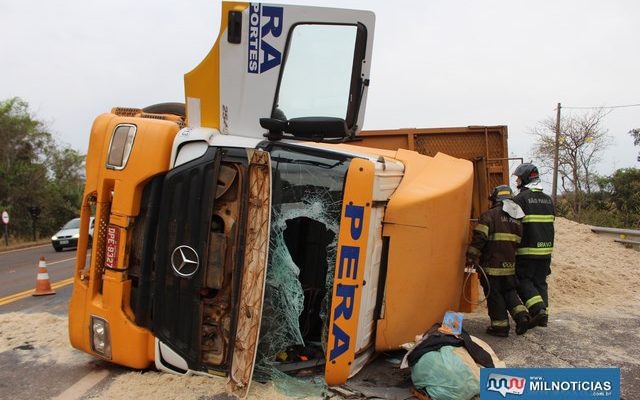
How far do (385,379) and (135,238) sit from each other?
195cm

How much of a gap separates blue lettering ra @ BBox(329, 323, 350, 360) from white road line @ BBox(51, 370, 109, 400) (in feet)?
5.40

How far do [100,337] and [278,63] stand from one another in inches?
86.1

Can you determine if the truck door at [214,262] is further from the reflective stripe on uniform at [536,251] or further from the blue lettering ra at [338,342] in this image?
the reflective stripe on uniform at [536,251]

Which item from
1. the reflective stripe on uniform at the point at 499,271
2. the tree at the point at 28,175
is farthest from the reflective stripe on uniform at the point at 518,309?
the tree at the point at 28,175

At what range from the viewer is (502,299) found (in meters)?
4.43

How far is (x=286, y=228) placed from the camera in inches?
135

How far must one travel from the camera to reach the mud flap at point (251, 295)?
115 inches

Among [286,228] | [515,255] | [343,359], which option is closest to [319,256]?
[286,228]

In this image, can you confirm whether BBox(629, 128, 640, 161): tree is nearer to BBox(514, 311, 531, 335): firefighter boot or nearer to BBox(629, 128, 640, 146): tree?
BBox(629, 128, 640, 146): tree

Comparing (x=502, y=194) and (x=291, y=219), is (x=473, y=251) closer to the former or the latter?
(x=502, y=194)

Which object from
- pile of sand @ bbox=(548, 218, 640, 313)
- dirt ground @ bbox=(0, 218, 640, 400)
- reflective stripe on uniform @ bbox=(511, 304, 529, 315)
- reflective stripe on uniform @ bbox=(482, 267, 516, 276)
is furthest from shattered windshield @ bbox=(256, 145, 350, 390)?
pile of sand @ bbox=(548, 218, 640, 313)

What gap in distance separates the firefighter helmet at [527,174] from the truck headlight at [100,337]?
4012 millimetres

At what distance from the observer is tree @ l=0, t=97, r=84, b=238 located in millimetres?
25531

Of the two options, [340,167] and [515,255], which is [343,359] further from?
[515,255]
